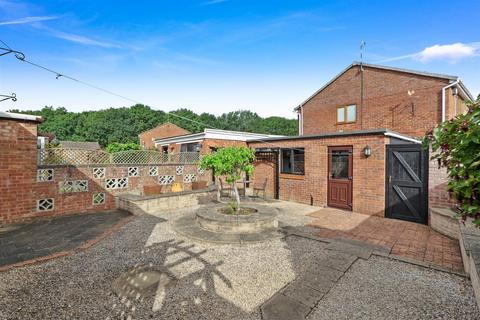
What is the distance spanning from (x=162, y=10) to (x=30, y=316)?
395 inches

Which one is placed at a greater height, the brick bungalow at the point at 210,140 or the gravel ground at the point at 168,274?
the brick bungalow at the point at 210,140

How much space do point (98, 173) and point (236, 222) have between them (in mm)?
5922

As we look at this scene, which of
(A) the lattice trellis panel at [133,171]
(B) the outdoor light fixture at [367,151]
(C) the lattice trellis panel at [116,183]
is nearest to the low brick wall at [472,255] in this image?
(B) the outdoor light fixture at [367,151]

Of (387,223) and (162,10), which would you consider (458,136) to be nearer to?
(387,223)

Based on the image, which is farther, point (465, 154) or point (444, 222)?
point (444, 222)

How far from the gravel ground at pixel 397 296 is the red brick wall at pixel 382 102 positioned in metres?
11.7

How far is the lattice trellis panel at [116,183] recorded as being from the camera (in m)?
8.51

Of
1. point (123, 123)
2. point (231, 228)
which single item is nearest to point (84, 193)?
point (231, 228)

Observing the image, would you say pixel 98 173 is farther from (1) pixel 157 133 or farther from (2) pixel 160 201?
(1) pixel 157 133

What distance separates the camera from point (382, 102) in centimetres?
1386

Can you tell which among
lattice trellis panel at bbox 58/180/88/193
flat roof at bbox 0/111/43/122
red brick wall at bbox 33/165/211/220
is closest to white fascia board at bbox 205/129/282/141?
red brick wall at bbox 33/165/211/220

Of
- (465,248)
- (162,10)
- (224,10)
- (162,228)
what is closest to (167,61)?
(162,10)

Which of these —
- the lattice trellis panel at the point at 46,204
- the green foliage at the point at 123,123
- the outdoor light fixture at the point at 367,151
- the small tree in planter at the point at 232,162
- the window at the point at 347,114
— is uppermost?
the green foliage at the point at 123,123

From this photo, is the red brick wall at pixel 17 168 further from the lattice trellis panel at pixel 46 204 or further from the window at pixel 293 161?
the window at pixel 293 161
